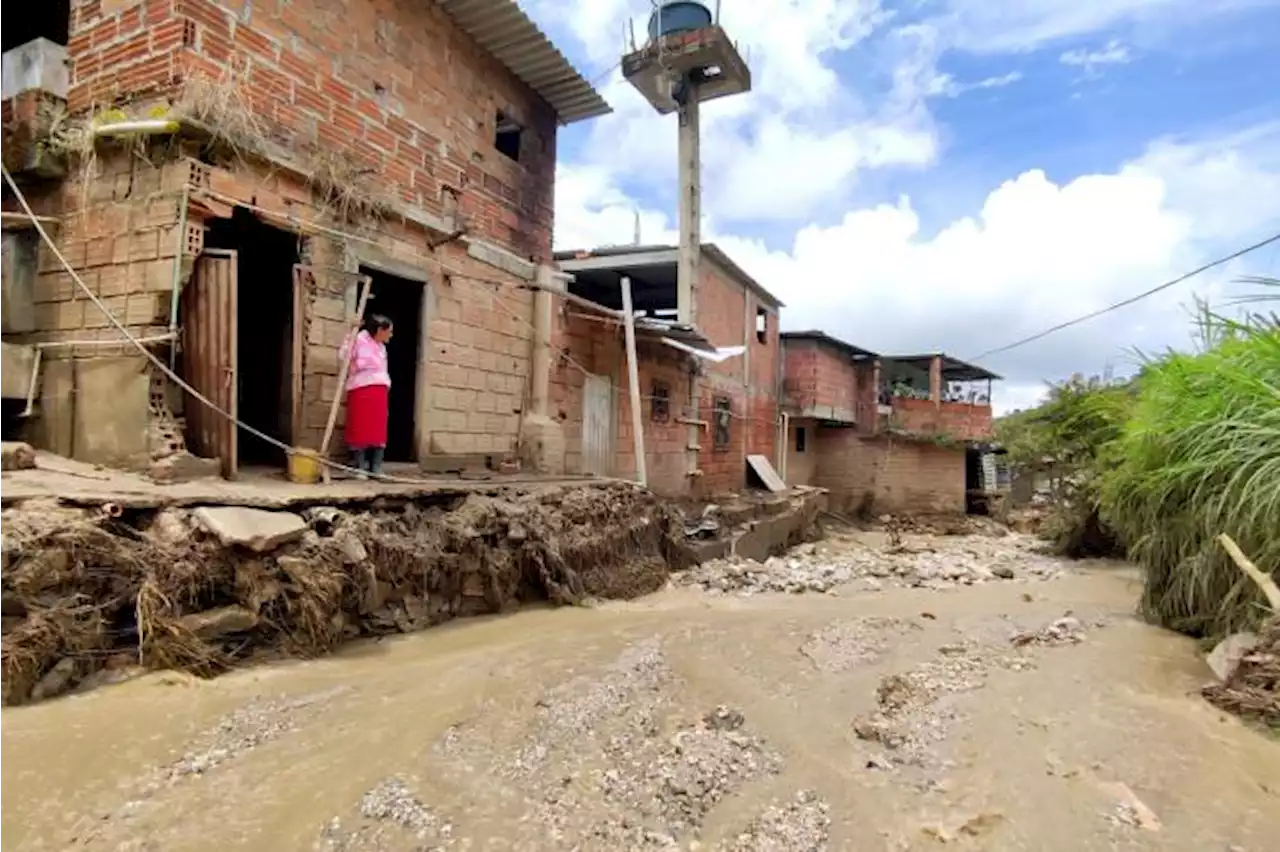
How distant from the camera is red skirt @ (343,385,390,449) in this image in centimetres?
645

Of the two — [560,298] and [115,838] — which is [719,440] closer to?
[560,298]

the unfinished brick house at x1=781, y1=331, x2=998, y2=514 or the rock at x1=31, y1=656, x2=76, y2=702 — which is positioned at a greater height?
the unfinished brick house at x1=781, y1=331, x2=998, y2=514

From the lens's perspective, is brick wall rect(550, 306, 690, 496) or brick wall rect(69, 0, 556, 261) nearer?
brick wall rect(69, 0, 556, 261)

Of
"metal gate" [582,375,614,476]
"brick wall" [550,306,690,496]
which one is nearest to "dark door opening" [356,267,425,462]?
"brick wall" [550,306,690,496]

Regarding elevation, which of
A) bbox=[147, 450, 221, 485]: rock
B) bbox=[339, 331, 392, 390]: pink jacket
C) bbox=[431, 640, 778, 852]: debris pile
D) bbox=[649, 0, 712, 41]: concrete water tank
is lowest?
bbox=[431, 640, 778, 852]: debris pile

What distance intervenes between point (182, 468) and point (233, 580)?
1.30 m

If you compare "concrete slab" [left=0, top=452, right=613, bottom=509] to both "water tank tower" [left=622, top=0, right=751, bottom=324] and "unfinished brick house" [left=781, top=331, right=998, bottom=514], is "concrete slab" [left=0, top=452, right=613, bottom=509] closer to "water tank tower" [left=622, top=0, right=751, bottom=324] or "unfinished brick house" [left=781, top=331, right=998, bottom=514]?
"water tank tower" [left=622, top=0, right=751, bottom=324]

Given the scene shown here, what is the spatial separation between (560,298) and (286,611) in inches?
225

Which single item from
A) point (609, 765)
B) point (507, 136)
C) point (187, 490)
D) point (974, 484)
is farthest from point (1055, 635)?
point (974, 484)

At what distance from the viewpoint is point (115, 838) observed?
268cm

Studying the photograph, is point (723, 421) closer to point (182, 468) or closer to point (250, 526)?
point (182, 468)

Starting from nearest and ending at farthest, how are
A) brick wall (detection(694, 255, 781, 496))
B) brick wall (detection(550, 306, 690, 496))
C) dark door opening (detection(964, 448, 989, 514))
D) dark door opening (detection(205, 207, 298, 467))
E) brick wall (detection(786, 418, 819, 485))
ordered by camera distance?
dark door opening (detection(205, 207, 298, 467))
brick wall (detection(550, 306, 690, 496))
brick wall (detection(694, 255, 781, 496))
brick wall (detection(786, 418, 819, 485))
dark door opening (detection(964, 448, 989, 514))

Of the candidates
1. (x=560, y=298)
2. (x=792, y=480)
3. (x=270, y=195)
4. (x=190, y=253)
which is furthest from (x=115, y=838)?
(x=792, y=480)

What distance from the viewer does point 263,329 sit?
26.5 ft
